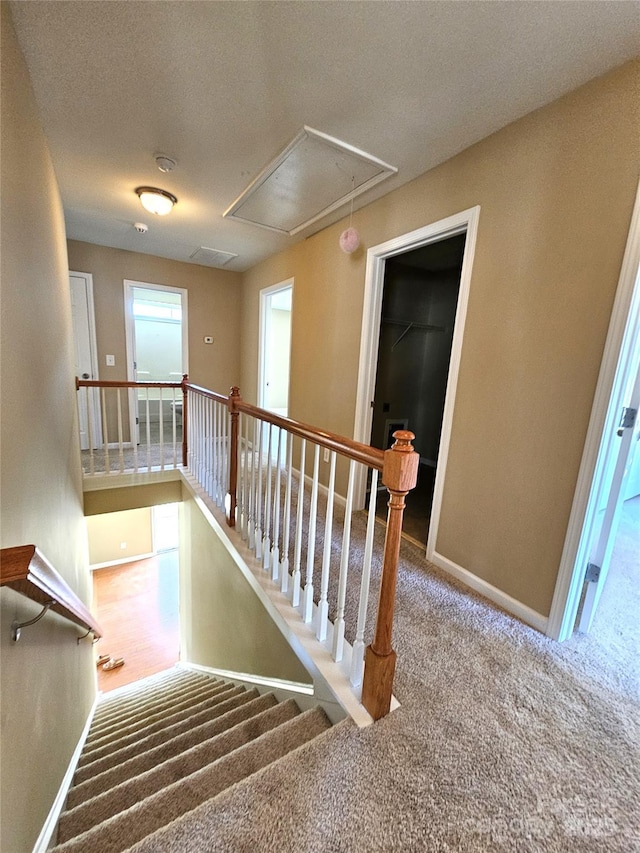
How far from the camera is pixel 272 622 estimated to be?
193 centimetres

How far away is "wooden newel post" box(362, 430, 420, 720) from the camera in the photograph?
1.09 meters

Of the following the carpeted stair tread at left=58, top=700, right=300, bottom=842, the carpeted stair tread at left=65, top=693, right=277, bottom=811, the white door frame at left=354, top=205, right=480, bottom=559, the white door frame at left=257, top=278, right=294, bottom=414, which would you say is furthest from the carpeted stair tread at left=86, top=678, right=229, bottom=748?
the white door frame at left=257, top=278, right=294, bottom=414

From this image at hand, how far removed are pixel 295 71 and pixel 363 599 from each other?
219 cm

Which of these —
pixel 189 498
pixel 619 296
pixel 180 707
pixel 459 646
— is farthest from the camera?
pixel 189 498

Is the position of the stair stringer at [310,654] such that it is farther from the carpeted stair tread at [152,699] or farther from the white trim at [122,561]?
the white trim at [122,561]

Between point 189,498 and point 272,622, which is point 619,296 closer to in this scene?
point 272,622

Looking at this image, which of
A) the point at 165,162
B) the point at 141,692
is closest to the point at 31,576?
the point at 165,162

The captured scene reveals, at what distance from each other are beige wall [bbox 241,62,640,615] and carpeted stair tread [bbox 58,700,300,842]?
1.46 meters

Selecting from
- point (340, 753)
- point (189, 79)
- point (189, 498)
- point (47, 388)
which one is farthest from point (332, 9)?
point (189, 498)

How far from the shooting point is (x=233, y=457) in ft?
7.71

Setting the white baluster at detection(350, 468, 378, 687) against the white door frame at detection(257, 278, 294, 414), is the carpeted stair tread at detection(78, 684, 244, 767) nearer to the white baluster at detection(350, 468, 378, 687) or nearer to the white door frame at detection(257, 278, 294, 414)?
the white baluster at detection(350, 468, 378, 687)

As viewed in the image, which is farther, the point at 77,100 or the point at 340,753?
the point at 77,100

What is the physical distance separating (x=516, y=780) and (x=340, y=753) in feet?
1.77

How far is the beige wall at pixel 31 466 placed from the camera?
3.41 feet
